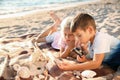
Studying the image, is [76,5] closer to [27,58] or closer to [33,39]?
[33,39]

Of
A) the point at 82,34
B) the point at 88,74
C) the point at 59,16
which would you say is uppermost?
the point at 82,34

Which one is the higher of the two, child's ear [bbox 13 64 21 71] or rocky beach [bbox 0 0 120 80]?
rocky beach [bbox 0 0 120 80]

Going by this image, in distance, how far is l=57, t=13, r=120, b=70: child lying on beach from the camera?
1847mm

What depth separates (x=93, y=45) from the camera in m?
1.92

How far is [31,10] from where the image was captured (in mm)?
4066

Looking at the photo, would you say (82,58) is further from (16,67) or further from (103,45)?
(16,67)

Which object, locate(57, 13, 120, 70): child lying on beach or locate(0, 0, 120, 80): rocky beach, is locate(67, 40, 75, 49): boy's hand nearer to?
locate(57, 13, 120, 70): child lying on beach

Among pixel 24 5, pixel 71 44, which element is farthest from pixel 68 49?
pixel 24 5

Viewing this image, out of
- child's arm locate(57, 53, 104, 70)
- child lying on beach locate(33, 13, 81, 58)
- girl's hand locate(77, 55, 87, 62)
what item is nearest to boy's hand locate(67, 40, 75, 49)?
child lying on beach locate(33, 13, 81, 58)

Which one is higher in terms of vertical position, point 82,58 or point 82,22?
point 82,22

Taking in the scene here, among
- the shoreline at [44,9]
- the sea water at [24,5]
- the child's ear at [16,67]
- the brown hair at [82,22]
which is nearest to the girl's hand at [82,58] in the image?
the brown hair at [82,22]

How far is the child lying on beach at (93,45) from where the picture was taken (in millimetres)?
1847

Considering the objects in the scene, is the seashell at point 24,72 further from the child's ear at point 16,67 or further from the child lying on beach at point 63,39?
the child lying on beach at point 63,39

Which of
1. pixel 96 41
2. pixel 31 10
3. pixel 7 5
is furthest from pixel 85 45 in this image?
pixel 7 5
